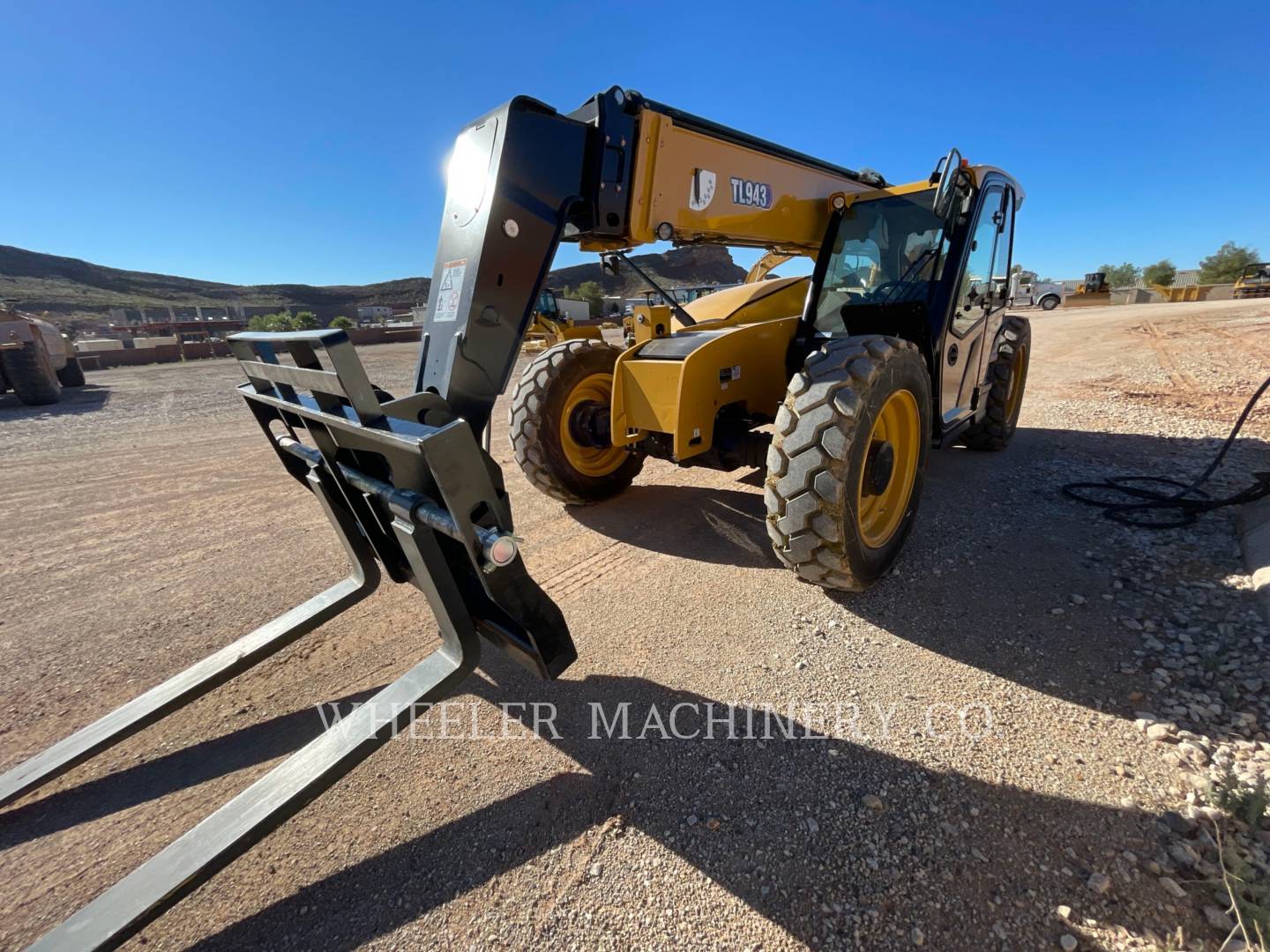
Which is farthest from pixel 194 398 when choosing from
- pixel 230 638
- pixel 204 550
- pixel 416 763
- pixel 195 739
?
pixel 416 763

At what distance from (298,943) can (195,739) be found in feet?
3.73

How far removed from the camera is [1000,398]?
5230 mm

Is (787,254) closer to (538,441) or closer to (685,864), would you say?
(538,441)

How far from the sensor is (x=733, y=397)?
3.39 metres

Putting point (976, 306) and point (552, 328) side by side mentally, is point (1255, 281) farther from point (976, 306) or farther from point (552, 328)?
point (976, 306)

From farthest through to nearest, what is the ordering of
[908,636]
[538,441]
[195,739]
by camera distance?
[538,441] < [908,636] < [195,739]

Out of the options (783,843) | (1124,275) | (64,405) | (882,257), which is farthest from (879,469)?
(1124,275)

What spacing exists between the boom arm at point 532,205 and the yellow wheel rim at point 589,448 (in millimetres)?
1234

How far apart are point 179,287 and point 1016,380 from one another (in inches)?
3878

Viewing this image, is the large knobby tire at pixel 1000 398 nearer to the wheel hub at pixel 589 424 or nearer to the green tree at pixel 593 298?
the wheel hub at pixel 589 424

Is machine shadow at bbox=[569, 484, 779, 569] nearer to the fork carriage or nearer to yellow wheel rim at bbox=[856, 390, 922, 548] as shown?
yellow wheel rim at bbox=[856, 390, 922, 548]

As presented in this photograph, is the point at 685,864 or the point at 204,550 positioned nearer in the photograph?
the point at 685,864

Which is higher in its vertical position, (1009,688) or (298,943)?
(1009,688)

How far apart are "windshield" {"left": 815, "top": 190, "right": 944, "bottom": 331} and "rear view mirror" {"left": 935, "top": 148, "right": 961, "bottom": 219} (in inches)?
5.8
